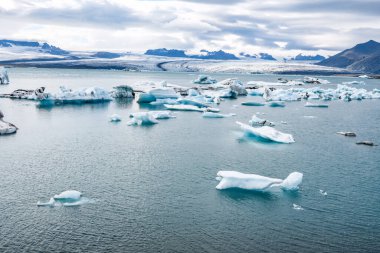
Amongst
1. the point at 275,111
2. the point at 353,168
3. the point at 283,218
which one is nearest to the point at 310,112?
the point at 275,111

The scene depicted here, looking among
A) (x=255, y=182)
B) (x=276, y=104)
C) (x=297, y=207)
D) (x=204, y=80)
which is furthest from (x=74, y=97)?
(x=204, y=80)

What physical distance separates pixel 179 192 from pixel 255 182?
8.32 ft

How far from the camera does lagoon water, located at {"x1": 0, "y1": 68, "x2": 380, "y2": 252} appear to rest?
10117 mm

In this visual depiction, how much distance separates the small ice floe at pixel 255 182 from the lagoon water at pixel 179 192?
24 cm

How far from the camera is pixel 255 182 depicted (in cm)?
1357

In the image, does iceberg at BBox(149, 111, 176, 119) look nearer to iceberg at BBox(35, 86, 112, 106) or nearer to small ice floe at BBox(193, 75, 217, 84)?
iceberg at BBox(35, 86, 112, 106)

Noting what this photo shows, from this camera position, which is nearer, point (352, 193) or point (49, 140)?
point (352, 193)

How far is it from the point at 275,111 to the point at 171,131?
13.9 m

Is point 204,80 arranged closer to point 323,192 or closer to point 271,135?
point 271,135

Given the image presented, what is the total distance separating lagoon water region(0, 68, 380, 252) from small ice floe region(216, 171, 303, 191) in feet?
0.77

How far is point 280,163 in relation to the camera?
680 inches

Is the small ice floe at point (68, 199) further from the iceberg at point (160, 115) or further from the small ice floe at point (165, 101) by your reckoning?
the small ice floe at point (165, 101)

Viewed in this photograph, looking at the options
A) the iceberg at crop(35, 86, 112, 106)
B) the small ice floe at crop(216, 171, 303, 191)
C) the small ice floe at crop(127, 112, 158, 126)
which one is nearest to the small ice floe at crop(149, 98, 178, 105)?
the iceberg at crop(35, 86, 112, 106)

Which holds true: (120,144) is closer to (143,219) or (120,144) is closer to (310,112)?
(143,219)
